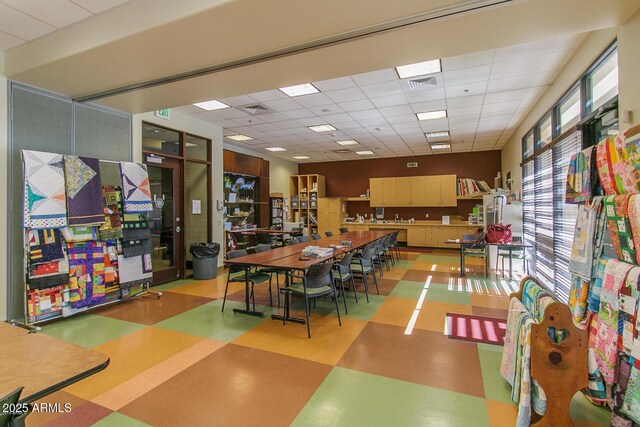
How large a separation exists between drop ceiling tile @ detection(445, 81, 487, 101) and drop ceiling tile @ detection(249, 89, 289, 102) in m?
2.72

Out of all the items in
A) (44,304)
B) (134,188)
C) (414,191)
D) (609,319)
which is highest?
(414,191)

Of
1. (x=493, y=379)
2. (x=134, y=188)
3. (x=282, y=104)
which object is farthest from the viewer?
(x=282, y=104)

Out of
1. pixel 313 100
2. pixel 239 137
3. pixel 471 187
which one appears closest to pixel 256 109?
pixel 313 100

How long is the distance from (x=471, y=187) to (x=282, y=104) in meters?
7.02

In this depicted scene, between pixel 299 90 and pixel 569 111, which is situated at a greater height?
pixel 299 90

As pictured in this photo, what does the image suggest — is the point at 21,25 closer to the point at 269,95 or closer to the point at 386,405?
the point at 269,95

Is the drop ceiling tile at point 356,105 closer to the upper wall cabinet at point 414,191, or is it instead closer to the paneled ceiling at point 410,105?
A: the paneled ceiling at point 410,105

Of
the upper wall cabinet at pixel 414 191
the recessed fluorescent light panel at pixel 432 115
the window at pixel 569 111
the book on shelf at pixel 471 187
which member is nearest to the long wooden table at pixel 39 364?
the window at pixel 569 111

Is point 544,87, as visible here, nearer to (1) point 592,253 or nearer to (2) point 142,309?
(1) point 592,253

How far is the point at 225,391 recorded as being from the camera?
2539 millimetres

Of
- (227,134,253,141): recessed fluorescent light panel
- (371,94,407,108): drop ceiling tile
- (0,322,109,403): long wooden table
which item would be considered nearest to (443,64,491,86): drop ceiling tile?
(371,94,407,108): drop ceiling tile

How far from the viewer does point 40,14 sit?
10.4 ft

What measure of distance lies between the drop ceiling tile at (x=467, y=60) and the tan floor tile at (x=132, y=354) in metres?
4.65

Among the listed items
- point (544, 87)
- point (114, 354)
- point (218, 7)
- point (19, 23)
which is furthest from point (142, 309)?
point (544, 87)
